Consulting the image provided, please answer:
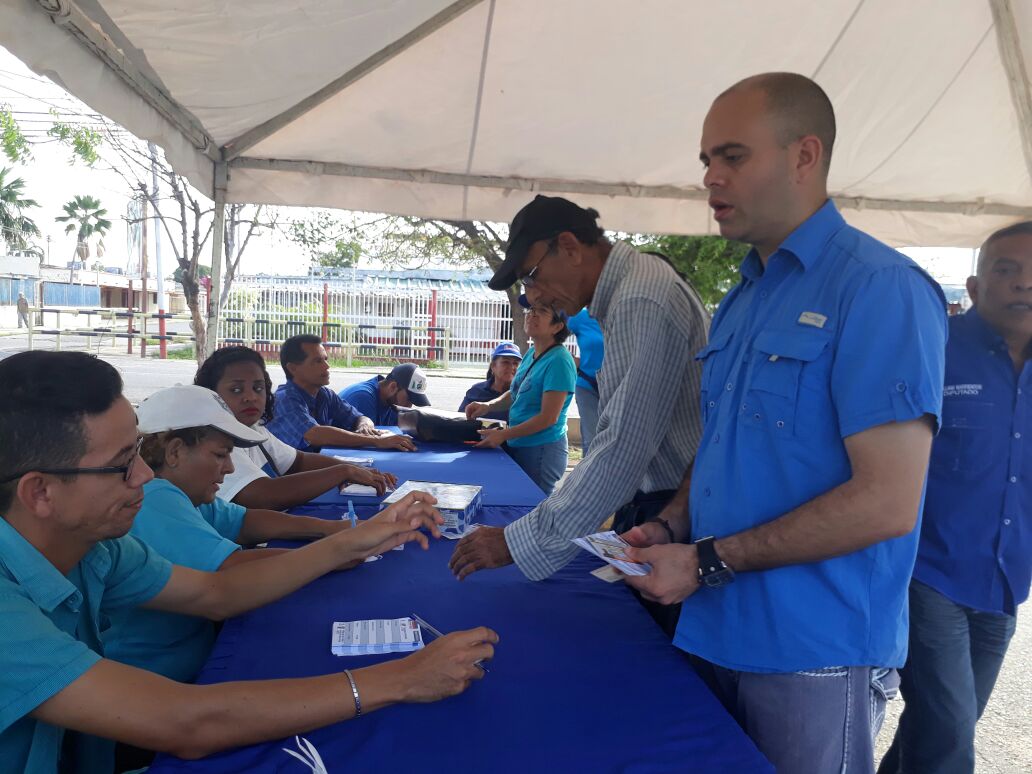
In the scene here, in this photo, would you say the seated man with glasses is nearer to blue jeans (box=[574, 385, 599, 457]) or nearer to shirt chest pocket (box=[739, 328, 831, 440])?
shirt chest pocket (box=[739, 328, 831, 440])

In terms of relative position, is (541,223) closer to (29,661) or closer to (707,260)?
(29,661)

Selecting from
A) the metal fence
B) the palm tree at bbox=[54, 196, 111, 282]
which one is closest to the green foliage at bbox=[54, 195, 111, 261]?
the palm tree at bbox=[54, 196, 111, 282]

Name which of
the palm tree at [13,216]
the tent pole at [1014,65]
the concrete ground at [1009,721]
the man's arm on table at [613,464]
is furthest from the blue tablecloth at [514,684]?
the palm tree at [13,216]

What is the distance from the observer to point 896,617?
4.12 ft

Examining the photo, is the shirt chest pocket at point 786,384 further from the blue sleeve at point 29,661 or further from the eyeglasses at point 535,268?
the blue sleeve at point 29,661

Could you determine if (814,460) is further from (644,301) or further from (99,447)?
(99,447)

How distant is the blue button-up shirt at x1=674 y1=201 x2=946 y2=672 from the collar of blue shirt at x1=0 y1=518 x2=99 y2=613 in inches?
46.3

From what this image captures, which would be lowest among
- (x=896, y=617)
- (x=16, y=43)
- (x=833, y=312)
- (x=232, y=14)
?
(x=896, y=617)

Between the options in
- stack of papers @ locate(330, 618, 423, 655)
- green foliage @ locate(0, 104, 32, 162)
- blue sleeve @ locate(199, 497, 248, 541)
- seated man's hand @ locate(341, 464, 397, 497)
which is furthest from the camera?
green foliage @ locate(0, 104, 32, 162)

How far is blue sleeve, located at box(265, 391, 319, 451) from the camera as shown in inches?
169

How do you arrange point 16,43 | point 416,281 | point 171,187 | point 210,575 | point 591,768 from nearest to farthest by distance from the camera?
point 591,768 < point 210,575 < point 16,43 < point 171,187 < point 416,281

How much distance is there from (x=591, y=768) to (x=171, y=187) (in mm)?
9131

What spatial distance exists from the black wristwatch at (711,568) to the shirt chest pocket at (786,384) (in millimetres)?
227

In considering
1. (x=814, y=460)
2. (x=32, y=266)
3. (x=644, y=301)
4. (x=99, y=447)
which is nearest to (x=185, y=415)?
(x=99, y=447)
